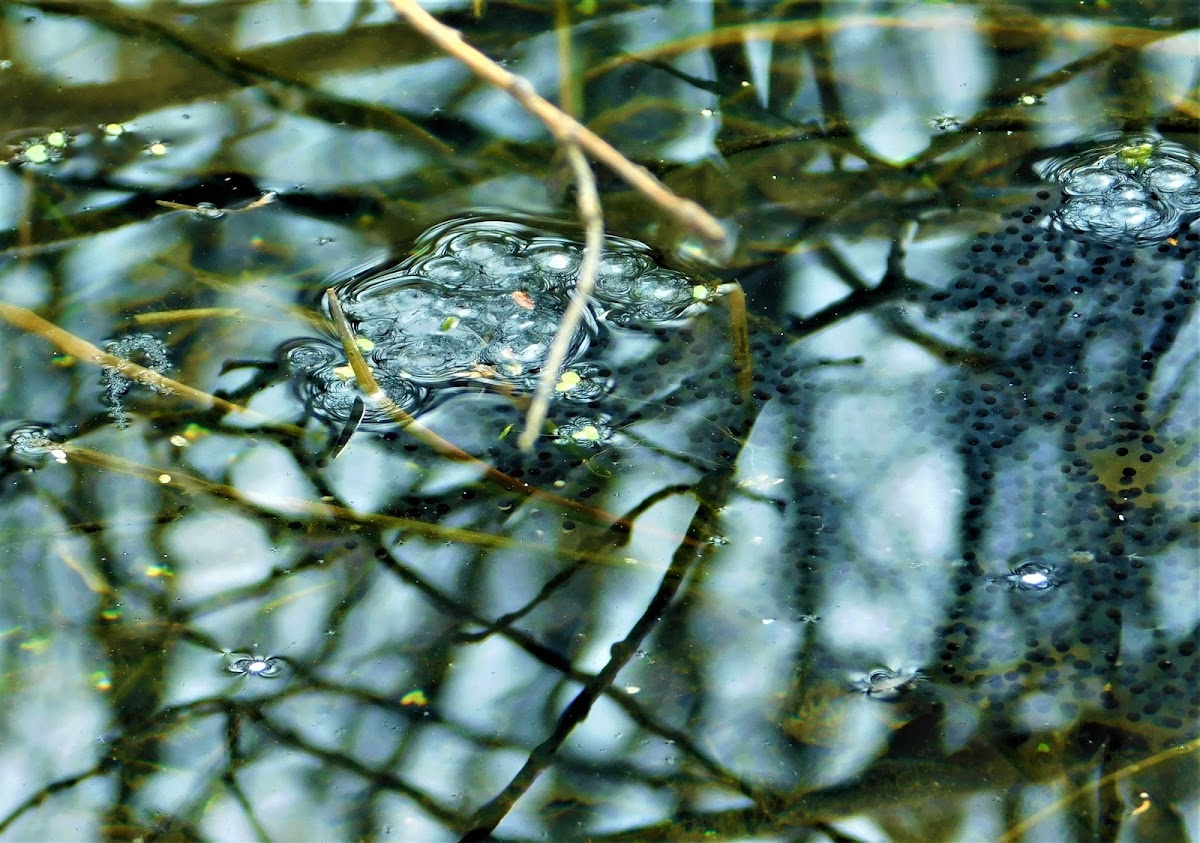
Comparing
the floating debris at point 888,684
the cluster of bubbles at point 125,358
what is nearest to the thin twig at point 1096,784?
the floating debris at point 888,684

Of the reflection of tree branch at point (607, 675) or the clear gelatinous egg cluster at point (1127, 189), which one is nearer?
the reflection of tree branch at point (607, 675)

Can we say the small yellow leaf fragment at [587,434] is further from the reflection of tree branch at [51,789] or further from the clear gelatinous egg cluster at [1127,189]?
the clear gelatinous egg cluster at [1127,189]

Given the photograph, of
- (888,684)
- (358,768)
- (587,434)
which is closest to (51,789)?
(358,768)

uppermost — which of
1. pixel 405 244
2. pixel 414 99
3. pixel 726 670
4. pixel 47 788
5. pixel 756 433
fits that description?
pixel 414 99

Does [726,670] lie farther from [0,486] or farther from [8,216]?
[8,216]

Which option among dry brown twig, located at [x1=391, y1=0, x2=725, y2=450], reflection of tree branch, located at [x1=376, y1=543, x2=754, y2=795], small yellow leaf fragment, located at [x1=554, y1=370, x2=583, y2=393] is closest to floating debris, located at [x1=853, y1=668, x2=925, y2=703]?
reflection of tree branch, located at [x1=376, y1=543, x2=754, y2=795]

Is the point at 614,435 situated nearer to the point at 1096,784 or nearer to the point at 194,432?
the point at 194,432

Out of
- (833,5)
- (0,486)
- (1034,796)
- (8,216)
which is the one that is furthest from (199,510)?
(833,5)
